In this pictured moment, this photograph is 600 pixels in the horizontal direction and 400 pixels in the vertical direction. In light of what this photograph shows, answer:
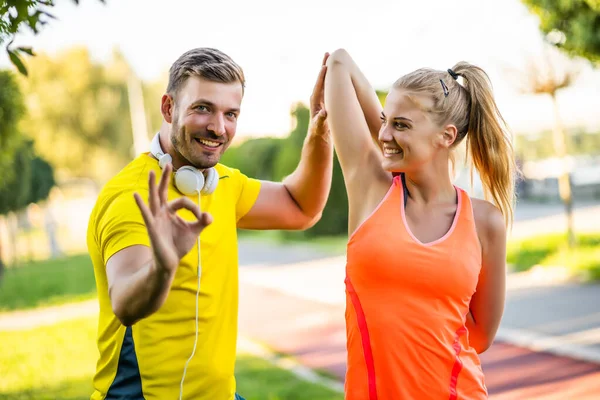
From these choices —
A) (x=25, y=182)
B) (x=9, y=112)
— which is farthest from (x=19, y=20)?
(x=25, y=182)

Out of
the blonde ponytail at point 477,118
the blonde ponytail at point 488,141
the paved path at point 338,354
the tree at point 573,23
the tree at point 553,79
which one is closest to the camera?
the blonde ponytail at point 477,118

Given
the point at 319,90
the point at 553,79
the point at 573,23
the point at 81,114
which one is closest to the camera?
the point at 319,90

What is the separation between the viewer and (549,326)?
927cm

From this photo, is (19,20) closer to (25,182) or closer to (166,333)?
(166,333)

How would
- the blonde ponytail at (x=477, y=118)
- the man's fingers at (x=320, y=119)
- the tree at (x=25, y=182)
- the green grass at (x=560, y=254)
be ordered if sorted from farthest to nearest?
the tree at (x=25, y=182) → the green grass at (x=560, y=254) → the man's fingers at (x=320, y=119) → the blonde ponytail at (x=477, y=118)

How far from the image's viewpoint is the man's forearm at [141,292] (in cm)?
207

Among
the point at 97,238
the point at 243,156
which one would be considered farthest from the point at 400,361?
the point at 243,156

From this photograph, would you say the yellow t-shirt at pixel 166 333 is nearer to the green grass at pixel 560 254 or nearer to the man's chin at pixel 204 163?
the man's chin at pixel 204 163

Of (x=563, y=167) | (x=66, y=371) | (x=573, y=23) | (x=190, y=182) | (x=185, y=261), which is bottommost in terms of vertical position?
(x=66, y=371)

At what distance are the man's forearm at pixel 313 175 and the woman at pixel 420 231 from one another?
0.26 m

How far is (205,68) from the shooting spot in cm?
261

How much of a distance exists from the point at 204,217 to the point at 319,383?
5.64 m

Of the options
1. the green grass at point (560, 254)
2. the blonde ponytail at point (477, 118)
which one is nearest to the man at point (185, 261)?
the blonde ponytail at point (477, 118)

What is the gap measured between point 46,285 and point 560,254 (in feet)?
38.3
